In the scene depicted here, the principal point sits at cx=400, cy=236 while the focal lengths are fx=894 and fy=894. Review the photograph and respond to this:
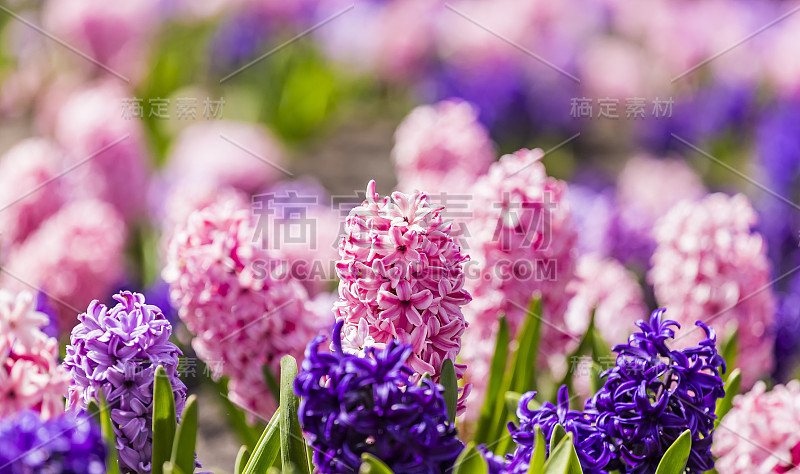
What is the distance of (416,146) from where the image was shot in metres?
3.41

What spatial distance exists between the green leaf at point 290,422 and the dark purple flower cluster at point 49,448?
0.40m

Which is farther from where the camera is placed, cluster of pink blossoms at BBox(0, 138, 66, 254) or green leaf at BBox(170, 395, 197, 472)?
cluster of pink blossoms at BBox(0, 138, 66, 254)

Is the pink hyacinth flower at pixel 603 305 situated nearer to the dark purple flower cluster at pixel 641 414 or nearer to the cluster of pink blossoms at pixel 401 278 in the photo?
the dark purple flower cluster at pixel 641 414

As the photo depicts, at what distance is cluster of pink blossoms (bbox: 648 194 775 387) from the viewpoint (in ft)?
8.06

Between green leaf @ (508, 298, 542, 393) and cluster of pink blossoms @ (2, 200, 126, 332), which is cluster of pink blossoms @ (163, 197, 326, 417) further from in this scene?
cluster of pink blossoms @ (2, 200, 126, 332)

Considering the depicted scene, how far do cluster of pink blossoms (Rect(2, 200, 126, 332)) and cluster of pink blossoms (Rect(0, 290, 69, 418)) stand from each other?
58.5 inches

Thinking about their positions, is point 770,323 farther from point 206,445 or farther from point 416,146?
point 206,445

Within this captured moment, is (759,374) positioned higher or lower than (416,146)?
lower

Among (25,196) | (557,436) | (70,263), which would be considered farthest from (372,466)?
(25,196)

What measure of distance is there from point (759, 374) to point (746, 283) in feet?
1.56

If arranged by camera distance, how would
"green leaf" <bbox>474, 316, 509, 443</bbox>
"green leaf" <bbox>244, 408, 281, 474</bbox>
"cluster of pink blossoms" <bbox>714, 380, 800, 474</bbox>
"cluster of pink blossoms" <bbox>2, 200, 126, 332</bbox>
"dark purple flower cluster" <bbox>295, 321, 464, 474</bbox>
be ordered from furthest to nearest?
"cluster of pink blossoms" <bbox>2, 200, 126, 332</bbox>, "green leaf" <bbox>474, 316, 509, 443</bbox>, "cluster of pink blossoms" <bbox>714, 380, 800, 474</bbox>, "green leaf" <bbox>244, 408, 281, 474</bbox>, "dark purple flower cluster" <bbox>295, 321, 464, 474</bbox>

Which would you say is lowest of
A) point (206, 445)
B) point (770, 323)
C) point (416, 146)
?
point (206, 445)

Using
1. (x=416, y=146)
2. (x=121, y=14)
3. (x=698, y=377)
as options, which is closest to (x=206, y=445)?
(x=416, y=146)

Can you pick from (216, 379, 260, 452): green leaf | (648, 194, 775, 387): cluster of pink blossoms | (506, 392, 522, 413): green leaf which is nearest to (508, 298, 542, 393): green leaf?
(506, 392, 522, 413): green leaf
